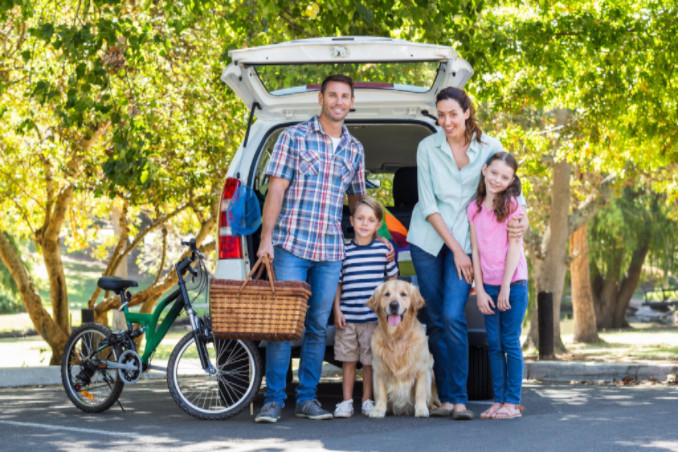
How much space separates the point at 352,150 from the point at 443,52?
2.91 feet

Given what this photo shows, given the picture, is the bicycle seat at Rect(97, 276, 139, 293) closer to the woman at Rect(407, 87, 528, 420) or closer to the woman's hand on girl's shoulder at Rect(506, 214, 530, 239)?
the woman at Rect(407, 87, 528, 420)

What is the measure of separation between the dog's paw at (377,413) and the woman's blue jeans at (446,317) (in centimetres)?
43

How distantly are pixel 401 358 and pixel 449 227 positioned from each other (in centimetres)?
93

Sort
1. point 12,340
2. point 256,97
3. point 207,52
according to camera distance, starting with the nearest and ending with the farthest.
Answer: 1. point 256,97
2. point 207,52
3. point 12,340

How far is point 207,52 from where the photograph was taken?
1512 cm

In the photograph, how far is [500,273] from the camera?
21.5 ft

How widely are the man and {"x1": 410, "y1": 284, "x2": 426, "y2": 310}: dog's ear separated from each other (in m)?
0.51

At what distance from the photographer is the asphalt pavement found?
5.51m

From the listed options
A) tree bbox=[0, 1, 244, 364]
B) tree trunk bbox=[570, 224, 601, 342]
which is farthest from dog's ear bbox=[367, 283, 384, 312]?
tree trunk bbox=[570, 224, 601, 342]

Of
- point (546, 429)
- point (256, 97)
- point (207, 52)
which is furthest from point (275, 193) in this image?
point (207, 52)

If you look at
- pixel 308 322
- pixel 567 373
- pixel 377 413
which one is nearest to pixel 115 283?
pixel 308 322

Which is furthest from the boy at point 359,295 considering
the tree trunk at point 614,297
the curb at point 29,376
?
the tree trunk at point 614,297

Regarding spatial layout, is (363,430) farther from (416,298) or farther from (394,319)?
(416,298)

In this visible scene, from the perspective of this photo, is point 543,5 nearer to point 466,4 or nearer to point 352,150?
point 466,4
